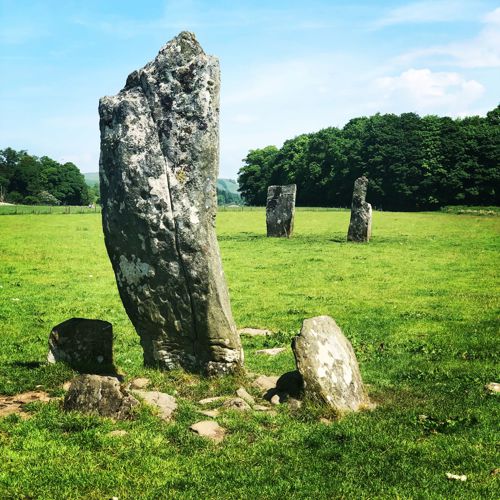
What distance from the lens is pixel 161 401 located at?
29.8 ft

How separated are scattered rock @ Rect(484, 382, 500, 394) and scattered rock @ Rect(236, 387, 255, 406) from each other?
3.91 m

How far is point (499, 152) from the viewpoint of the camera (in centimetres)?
8788

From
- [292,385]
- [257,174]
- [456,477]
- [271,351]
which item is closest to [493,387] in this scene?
[292,385]

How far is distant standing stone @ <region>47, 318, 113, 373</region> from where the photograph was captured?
1053 cm

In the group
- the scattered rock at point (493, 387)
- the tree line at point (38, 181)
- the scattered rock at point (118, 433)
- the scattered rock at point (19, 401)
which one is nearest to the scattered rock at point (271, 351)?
the scattered rock at point (493, 387)

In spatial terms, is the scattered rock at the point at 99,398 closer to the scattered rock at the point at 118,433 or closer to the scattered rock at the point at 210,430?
the scattered rock at the point at 118,433

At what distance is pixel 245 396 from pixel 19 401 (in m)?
3.41

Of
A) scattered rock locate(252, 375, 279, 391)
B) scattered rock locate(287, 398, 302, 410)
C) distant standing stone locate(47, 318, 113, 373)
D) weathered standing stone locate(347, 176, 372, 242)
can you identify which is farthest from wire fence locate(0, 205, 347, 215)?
scattered rock locate(287, 398, 302, 410)

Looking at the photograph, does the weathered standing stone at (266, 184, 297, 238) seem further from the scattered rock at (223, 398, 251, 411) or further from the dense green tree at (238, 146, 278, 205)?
the dense green tree at (238, 146, 278, 205)

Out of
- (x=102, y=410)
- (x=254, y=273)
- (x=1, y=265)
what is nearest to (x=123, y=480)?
(x=102, y=410)

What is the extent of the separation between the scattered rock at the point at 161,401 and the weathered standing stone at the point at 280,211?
91.6ft

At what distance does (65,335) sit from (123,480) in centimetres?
435

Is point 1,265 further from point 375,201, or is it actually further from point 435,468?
point 375,201

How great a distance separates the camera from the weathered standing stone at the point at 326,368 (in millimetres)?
8930
